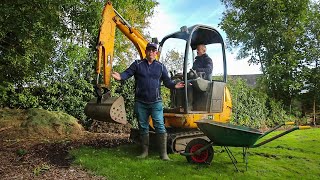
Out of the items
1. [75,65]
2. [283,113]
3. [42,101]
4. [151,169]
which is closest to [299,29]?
[283,113]

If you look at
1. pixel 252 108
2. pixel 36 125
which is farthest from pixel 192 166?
pixel 252 108

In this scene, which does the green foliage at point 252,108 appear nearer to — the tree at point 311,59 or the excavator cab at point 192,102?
the tree at point 311,59

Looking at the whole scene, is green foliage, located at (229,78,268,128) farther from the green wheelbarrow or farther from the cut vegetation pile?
the green wheelbarrow

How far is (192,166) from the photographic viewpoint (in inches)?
183

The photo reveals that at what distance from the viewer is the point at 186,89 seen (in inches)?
216

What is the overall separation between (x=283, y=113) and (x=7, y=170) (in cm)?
1448

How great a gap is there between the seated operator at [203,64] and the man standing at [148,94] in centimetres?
108

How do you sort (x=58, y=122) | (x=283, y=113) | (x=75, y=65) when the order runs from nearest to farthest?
(x=58, y=122) → (x=75, y=65) → (x=283, y=113)

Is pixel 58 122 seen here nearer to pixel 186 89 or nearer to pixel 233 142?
pixel 186 89

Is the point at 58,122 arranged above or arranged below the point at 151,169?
above

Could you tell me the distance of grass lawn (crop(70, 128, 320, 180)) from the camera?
4.22m

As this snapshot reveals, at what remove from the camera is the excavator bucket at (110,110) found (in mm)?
5001

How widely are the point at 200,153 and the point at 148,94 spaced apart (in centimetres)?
126

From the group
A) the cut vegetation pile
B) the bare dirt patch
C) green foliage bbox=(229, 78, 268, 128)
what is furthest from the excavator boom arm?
green foliage bbox=(229, 78, 268, 128)
